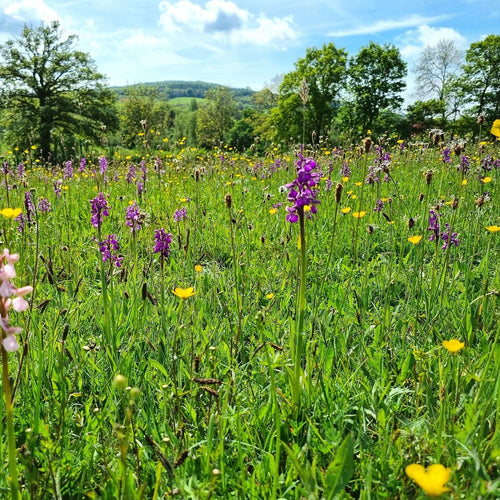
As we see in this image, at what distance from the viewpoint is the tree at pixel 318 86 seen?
4122cm

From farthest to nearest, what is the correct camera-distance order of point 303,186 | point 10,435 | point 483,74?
point 483,74 → point 303,186 → point 10,435

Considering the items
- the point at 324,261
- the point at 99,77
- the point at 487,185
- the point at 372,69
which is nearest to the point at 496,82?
the point at 372,69

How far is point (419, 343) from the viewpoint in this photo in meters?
1.95

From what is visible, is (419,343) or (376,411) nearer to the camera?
(376,411)

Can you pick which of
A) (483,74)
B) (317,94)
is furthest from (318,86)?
(483,74)

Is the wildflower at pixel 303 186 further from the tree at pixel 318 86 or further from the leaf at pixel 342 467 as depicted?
the tree at pixel 318 86

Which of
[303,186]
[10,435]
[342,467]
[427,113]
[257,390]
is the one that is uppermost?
[427,113]

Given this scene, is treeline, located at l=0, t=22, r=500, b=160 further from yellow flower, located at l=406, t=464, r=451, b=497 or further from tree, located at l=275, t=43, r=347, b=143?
yellow flower, located at l=406, t=464, r=451, b=497

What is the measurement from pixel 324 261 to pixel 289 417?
5.58 feet

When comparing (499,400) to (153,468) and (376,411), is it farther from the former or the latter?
(153,468)

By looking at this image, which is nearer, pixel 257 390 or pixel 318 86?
pixel 257 390

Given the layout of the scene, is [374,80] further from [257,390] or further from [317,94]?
[257,390]

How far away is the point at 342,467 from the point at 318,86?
149ft

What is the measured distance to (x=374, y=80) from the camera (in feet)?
138
